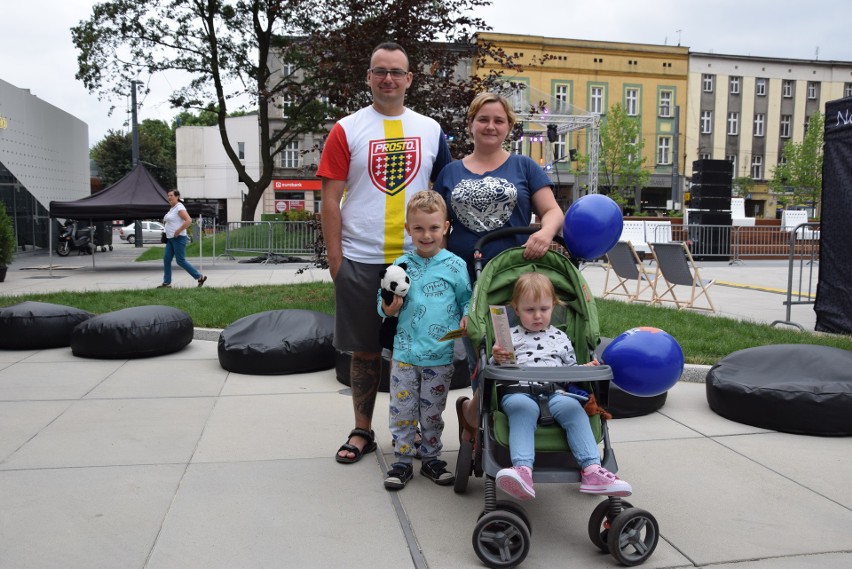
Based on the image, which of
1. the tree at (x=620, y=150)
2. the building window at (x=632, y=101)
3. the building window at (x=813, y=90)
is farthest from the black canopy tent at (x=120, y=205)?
the building window at (x=813, y=90)

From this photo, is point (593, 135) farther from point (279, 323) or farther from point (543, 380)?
point (543, 380)

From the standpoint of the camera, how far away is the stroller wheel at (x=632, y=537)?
8.46 ft

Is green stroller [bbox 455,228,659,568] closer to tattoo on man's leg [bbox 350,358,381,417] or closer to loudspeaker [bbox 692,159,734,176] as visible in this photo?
tattoo on man's leg [bbox 350,358,381,417]

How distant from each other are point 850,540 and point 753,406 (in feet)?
5.49

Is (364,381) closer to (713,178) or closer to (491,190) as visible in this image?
(491,190)

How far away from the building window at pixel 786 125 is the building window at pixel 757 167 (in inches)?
114

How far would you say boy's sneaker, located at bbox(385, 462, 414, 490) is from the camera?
338 cm

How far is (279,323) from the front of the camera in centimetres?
622

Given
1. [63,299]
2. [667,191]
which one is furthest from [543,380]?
[667,191]

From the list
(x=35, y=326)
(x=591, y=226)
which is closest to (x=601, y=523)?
(x=591, y=226)

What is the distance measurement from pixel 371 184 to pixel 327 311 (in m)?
5.28

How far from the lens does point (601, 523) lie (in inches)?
107

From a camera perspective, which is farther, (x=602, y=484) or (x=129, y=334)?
(x=129, y=334)

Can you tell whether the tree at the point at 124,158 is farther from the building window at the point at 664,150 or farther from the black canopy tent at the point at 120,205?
the black canopy tent at the point at 120,205
